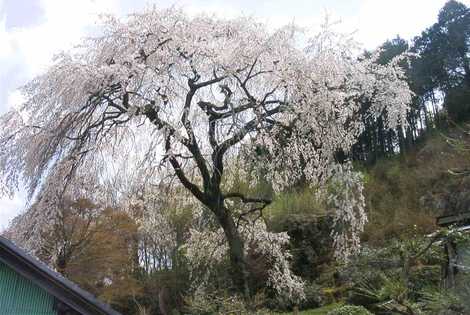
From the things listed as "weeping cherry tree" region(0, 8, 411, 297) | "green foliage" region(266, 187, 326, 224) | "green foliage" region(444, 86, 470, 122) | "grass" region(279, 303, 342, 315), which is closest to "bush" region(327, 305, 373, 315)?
"weeping cherry tree" region(0, 8, 411, 297)

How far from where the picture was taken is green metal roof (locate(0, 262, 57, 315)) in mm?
5016

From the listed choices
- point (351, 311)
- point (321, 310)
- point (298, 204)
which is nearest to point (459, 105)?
point (298, 204)

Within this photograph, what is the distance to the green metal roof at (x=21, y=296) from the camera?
5016 millimetres

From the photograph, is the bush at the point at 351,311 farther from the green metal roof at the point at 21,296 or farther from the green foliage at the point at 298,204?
the green foliage at the point at 298,204

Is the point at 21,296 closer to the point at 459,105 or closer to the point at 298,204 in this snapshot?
the point at 298,204

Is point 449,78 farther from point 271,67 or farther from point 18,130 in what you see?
point 18,130

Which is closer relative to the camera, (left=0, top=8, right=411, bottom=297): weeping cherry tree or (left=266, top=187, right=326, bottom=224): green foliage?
(left=0, top=8, right=411, bottom=297): weeping cherry tree

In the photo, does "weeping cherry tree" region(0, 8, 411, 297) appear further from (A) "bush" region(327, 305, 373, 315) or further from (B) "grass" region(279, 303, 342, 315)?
(B) "grass" region(279, 303, 342, 315)

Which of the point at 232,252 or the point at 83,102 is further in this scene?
the point at 232,252

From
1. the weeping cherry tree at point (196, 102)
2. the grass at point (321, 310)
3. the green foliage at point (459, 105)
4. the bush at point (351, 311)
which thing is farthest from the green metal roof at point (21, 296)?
the green foliage at point (459, 105)

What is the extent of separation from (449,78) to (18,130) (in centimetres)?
2502

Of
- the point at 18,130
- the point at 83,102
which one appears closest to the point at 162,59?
the point at 83,102

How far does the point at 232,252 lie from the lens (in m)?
9.00

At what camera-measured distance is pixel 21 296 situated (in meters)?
5.07
